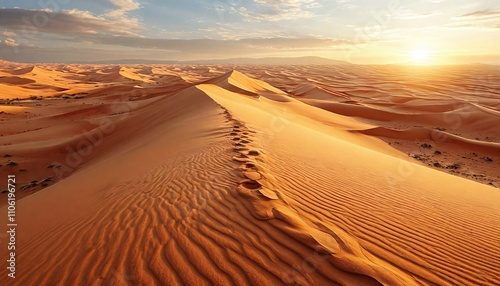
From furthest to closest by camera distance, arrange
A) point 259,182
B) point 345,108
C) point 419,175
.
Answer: point 345,108 → point 419,175 → point 259,182

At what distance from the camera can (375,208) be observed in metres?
4.02

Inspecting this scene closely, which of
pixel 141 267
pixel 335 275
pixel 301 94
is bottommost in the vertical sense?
pixel 301 94

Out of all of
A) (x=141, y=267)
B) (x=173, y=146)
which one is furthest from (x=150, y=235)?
(x=173, y=146)

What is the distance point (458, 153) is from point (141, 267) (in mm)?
13898

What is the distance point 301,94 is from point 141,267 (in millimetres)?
30997

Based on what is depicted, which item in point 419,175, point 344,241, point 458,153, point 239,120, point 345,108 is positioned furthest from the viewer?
point 345,108

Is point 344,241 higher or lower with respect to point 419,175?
higher

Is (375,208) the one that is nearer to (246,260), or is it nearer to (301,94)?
(246,260)

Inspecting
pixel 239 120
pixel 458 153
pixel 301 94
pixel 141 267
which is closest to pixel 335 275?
pixel 141 267

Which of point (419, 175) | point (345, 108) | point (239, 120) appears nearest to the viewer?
point (419, 175)

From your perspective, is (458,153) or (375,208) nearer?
(375,208)

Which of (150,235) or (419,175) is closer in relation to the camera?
(150,235)

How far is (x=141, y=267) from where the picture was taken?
98.4 inches

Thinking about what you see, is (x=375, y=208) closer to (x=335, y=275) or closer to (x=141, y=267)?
(x=335, y=275)
